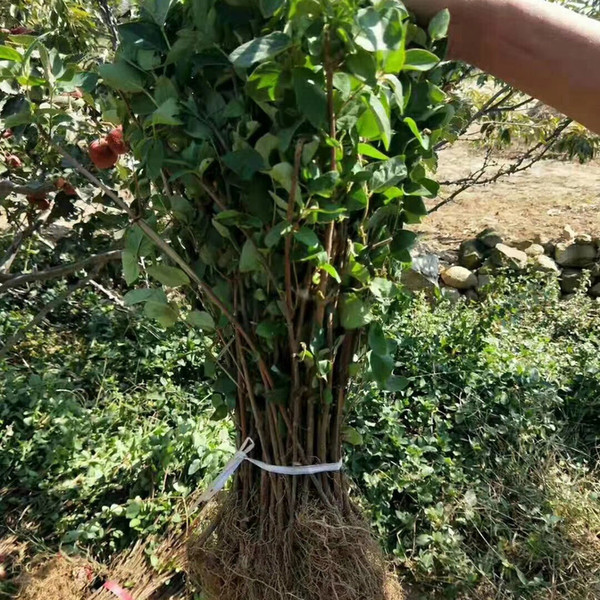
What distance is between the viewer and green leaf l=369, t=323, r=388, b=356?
3.78 feet

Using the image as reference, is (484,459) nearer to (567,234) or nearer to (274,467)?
(274,467)

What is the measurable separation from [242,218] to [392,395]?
2.06m

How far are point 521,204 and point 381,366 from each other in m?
5.50

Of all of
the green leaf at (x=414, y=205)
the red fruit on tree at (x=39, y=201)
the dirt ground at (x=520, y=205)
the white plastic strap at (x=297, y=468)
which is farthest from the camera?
the dirt ground at (x=520, y=205)

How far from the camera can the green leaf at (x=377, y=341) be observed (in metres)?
1.15

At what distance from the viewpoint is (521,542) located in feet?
7.70

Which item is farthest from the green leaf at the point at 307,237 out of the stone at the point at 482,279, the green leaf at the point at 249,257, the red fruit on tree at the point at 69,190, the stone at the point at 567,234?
the stone at the point at 567,234

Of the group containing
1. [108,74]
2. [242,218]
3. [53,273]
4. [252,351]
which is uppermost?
[108,74]

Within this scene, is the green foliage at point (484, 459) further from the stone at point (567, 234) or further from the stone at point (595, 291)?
the stone at point (567, 234)

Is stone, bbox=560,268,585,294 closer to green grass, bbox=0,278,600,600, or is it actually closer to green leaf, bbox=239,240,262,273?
green grass, bbox=0,278,600,600

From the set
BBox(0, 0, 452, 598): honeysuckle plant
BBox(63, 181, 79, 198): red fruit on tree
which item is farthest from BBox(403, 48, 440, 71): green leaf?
BBox(63, 181, 79, 198): red fruit on tree

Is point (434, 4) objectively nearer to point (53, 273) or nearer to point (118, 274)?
point (53, 273)

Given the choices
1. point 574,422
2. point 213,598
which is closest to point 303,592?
point 213,598

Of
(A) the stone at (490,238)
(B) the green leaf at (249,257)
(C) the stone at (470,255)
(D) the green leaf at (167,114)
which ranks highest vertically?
(D) the green leaf at (167,114)
